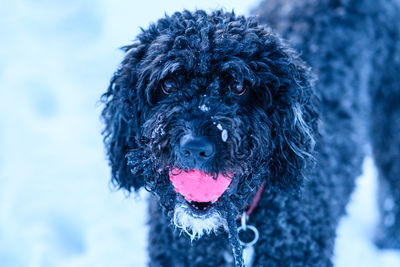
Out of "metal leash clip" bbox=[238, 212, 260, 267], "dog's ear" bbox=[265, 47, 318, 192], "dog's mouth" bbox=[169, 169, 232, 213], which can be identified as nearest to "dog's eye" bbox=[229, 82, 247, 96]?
"dog's ear" bbox=[265, 47, 318, 192]

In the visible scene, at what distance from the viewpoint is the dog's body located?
2082mm

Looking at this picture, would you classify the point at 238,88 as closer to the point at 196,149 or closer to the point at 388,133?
the point at 196,149

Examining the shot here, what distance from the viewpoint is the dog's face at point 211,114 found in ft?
6.63

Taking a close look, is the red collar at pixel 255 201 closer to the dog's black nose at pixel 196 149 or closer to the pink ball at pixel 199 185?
the pink ball at pixel 199 185

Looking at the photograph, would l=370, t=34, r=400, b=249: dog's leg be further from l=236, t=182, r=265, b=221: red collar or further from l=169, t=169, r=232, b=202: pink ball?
l=169, t=169, r=232, b=202: pink ball

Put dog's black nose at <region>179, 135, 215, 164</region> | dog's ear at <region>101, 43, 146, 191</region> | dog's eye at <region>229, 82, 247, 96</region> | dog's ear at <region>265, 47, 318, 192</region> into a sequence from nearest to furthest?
dog's black nose at <region>179, 135, 215, 164</region> < dog's eye at <region>229, 82, 247, 96</region> < dog's ear at <region>265, 47, 318, 192</region> < dog's ear at <region>101, 43, 146, 191</region>

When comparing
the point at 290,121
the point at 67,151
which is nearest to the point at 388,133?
the point at 290,121

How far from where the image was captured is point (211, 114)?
2.05m

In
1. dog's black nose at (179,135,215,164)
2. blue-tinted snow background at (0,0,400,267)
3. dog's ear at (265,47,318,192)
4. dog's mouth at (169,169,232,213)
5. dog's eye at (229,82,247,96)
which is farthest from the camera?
blue-tinted snow background at (0,0,400,267)

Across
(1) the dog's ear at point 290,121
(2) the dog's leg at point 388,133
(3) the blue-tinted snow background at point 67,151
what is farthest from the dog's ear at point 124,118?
(2) the dog's leg at point 388,133

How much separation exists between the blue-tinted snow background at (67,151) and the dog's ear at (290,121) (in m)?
0.65

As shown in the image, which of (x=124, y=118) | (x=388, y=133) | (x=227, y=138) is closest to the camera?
(x=227, y=138)

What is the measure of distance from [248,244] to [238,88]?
914mm

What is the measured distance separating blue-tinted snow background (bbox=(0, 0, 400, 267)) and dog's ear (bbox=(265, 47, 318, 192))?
0.65 metres
